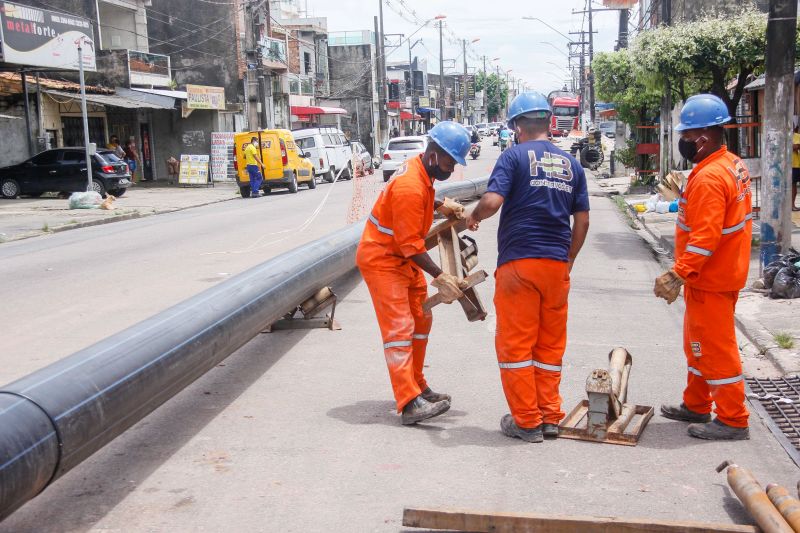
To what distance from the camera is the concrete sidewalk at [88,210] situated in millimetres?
18578

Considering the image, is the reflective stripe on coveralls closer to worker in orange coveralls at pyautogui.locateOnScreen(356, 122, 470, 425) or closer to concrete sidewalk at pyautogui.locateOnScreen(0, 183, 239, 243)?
worker in orange coveralls at pyautogui.locateOnScreen(356, 122, 470, 425)

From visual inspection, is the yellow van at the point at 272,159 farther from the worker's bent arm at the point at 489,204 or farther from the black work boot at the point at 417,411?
the worker's bent arm at the point at 489,204

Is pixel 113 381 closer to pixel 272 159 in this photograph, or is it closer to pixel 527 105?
pixel 527 105

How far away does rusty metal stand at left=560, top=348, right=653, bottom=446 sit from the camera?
4.89m

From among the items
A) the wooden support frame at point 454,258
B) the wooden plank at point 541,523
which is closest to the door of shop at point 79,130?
the wooden support frame at point 454,258

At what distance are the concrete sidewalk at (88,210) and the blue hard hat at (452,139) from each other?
13.5 meters

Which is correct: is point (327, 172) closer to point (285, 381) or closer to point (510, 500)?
point (285, 381)

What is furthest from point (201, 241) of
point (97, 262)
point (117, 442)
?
point (117, 442)

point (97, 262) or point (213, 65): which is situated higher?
point (213, 65)

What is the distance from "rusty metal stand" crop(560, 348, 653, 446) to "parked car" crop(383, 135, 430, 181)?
86.8ft

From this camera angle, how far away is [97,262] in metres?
12.7

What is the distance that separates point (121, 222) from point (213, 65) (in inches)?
916

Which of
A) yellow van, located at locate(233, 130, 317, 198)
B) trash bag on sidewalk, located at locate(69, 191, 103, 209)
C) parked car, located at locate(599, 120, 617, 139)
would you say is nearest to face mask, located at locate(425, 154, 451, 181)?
trash bag on sidewalk, located at locate(69, 191, 103, 209)

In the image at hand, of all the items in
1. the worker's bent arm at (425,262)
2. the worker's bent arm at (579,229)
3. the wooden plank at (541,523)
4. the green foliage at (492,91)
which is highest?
the green foliage at (492,91)
